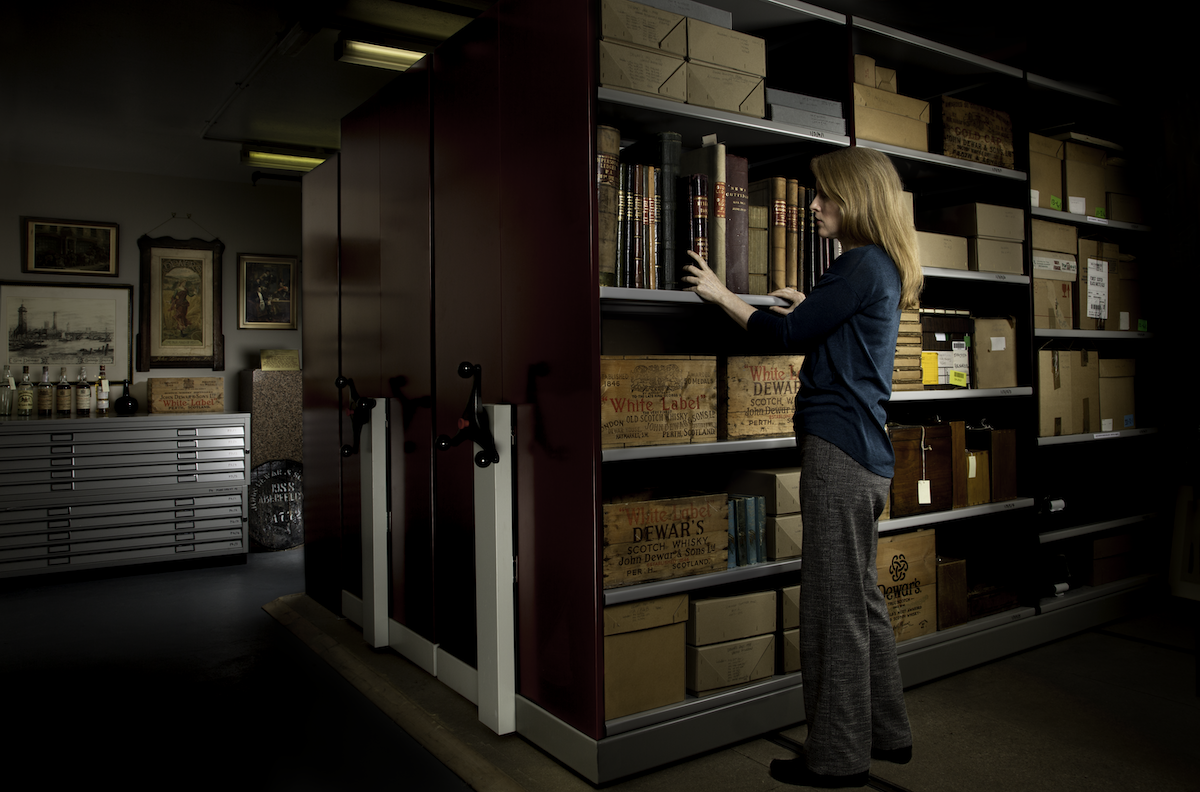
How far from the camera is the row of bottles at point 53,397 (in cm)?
485

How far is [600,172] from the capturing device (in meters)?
2.02

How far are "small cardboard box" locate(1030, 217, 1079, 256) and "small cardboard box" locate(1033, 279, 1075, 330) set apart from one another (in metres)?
0.13

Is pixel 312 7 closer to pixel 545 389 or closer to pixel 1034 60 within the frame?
pixel 545 389

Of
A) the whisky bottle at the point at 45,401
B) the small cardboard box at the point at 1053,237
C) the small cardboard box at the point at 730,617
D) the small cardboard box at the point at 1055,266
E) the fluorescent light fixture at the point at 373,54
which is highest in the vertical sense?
the fluorescent light fixture at the point at 373,54

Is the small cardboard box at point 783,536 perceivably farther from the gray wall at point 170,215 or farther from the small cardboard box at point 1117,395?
the gray wall at point 170,215

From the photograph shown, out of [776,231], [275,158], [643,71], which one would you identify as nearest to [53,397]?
[275,158]

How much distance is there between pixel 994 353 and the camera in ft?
9.75

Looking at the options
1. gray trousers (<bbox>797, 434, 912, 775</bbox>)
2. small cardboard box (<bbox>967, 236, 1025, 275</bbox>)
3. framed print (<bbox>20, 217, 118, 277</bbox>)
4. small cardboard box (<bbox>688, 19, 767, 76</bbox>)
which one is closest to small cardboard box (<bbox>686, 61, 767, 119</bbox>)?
small cardboard box (<bbox>688, 19, 767, 76</bbox>)

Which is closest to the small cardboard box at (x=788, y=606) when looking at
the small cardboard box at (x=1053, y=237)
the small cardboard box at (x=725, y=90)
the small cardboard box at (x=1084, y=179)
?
the small cardboard box at (x=725, y=90)

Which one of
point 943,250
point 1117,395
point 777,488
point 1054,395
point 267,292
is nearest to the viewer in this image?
point 777,488

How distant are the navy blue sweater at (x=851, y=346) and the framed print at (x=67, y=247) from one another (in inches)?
207

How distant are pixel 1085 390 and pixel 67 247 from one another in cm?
608

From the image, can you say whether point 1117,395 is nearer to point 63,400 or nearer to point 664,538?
point 664,538

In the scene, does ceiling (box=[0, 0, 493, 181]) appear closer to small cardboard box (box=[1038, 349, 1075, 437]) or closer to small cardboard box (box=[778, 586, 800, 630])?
small cardboard box (box=[778, 586, 800, 630])
